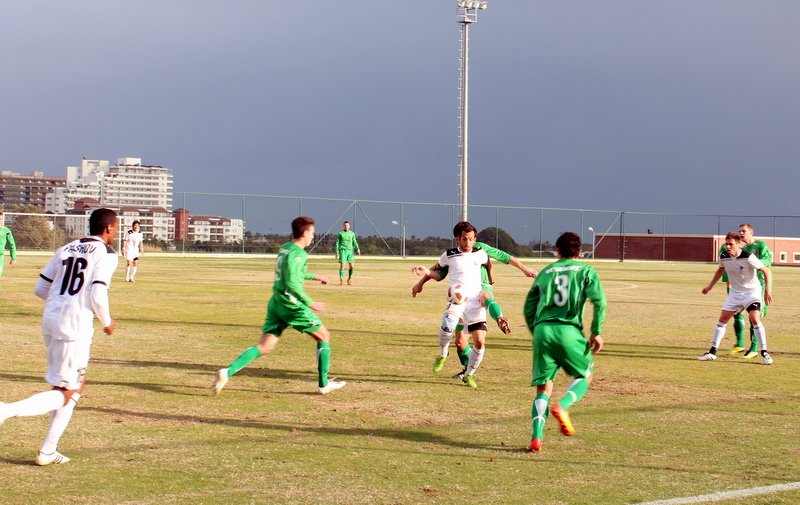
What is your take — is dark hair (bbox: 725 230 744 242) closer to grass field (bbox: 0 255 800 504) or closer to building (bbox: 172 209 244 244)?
grass field (bbox: 0 255 800 504)

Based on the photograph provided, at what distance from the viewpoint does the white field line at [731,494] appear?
21.2 feet

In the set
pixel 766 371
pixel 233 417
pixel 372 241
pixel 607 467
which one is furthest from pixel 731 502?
pixel 372 241

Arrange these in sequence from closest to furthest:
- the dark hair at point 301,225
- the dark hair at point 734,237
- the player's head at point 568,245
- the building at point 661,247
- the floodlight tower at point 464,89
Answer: the player's head at point 568,245 < the dark hair at point 301,225 < the dark hair at point 734,237 < the floodlight tower at point 464,89 < the building at point 661,247

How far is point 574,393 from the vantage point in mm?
8125

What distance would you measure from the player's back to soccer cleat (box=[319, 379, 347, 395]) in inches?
153

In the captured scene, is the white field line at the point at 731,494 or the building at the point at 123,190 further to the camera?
the building at the point at 123,190

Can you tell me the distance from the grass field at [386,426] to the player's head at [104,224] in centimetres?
174

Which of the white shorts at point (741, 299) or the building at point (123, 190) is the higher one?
the building at point (123, 190)

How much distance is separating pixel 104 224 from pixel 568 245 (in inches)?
150

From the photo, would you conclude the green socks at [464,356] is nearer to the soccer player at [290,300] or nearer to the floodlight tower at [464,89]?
the soccer player at [290,300]

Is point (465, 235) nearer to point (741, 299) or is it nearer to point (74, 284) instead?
point (74, 284)

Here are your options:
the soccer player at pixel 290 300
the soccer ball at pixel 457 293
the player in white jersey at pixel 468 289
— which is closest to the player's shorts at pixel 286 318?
the soccer player at pixel 290 300

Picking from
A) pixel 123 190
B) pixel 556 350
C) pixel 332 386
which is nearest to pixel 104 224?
pixel 556 350

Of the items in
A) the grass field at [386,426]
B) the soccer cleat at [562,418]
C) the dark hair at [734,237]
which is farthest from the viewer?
the dark hair at [734,237]
